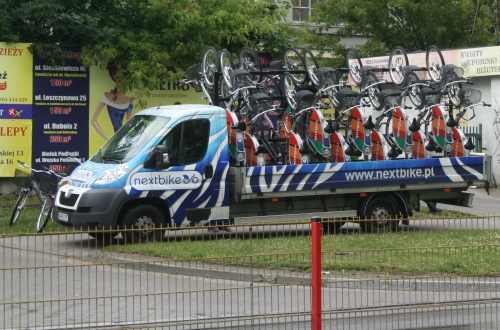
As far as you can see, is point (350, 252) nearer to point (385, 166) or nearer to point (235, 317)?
point (235, 317)

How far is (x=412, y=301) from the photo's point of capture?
25.0 feet

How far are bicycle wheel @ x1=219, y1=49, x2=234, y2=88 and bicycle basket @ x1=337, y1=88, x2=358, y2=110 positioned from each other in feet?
6.67

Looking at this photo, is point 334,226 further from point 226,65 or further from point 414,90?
point 414,90

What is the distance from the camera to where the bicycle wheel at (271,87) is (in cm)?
1552

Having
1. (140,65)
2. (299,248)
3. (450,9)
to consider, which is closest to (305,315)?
(299,248)

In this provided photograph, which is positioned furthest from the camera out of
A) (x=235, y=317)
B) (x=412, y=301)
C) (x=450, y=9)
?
(x=450, y=9)

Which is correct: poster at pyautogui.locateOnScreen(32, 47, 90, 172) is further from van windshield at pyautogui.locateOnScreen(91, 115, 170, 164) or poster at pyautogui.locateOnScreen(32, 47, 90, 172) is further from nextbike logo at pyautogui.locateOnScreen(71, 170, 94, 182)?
nextbike logo at pyautogui.locateOnScreen(71, 170, 94, 182)

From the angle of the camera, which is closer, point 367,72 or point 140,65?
point 367,72

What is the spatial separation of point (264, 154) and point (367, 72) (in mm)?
2700

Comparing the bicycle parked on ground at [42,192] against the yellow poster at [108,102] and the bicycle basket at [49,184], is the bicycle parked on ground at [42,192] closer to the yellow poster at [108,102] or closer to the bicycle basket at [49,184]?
the bicycle basket at [49,184]

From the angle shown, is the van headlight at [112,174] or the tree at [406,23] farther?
the tree at [406,23]

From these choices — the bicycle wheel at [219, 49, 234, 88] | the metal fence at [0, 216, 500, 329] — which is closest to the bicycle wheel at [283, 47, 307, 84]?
the bicycle wheel at [219, 49, 234, 88]

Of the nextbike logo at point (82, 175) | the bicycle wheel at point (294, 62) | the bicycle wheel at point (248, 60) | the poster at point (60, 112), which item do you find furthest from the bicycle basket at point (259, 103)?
the poster at point (60, 112)

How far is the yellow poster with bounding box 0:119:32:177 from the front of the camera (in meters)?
19.1
